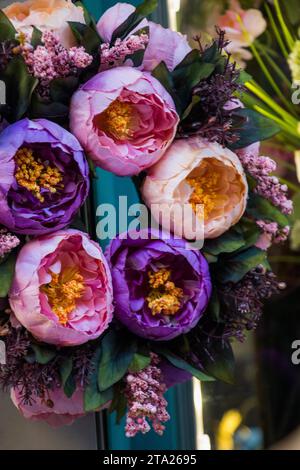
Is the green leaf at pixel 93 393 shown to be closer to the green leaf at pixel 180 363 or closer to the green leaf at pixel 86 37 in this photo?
the green leaf at pixel 180 363

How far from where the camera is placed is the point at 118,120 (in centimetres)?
84

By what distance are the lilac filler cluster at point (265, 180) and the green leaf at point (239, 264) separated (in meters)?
0.07

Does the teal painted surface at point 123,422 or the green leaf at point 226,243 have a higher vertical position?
the green leaf at point 226,243

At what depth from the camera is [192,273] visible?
87cm

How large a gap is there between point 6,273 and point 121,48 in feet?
0.94

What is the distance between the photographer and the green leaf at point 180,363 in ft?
2.89

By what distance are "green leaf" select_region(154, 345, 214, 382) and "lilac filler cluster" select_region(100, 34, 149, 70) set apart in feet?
1.13

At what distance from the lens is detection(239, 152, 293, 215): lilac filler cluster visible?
938 mm

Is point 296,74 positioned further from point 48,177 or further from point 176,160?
point 48,177
